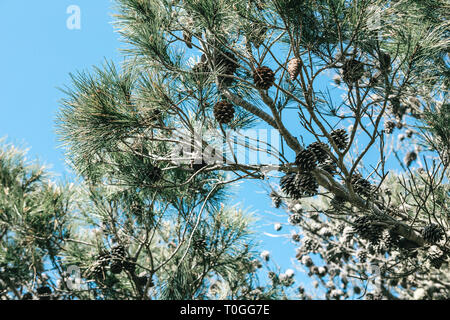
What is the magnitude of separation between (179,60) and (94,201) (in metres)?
0.89

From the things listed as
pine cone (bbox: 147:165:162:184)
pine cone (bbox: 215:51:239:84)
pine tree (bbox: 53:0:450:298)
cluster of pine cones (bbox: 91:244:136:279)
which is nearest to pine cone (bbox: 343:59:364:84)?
pine tree (bbox: 53:0:450:298)

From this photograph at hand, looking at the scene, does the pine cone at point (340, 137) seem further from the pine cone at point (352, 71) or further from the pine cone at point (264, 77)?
the pine cone at point (264, 77)

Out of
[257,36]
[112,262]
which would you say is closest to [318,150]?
[257,36]

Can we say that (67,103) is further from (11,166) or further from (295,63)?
(11,166)

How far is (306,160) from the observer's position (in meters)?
1.32

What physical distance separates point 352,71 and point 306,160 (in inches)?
11.9

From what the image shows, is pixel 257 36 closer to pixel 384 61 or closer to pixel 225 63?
pixel 225 63

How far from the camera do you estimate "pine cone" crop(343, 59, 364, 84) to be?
1288 mm

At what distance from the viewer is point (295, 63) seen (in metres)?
1.22

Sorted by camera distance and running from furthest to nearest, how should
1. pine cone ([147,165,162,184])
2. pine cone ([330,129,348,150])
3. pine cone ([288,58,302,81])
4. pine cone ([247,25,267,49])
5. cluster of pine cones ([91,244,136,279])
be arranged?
cluster of pine cones ([91,244,136,279]), pine cone ([147,165,162,184]), pine cone ([330,129,348,150]), pine cone ([247,25,267,49]), pine cone ([288,58,302,81])

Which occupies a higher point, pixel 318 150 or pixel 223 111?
pixel 223 111

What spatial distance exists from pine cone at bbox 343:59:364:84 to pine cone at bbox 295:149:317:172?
0.25 m

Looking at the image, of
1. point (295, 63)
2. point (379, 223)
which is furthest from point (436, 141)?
point (295, 63)

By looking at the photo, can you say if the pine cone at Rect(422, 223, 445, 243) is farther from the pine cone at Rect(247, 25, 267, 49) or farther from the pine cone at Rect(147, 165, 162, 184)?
the pine cone at Rect(147, 165, 162, 184)
